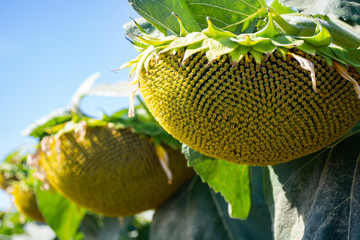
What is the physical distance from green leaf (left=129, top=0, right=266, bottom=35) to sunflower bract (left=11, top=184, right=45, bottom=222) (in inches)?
96.9

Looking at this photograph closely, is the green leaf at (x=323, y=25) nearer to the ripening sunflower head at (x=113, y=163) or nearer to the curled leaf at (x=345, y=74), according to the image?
the curled leaf at (x=345, y=74)

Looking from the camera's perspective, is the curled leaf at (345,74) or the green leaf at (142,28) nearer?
the curled leaf at (345,74)

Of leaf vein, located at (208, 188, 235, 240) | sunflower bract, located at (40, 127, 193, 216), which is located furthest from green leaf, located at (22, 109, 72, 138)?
leaf vein, located at (208, 188, 235, 240)

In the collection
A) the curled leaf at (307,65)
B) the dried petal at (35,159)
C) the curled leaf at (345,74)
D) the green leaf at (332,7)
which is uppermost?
the green leaf at (332,7)

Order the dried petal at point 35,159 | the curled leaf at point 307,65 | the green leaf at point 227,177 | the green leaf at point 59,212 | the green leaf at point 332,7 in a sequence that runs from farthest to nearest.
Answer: the green leaf at point 59,212, the dried petal at point 35,159, the green leaf at point 227,177, the green leaf at point 332,7, the curled leaf at point 307,65

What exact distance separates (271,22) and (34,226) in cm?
398

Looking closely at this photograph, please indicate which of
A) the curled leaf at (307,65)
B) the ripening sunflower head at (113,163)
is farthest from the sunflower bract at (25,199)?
the curled leaf at (307,65)

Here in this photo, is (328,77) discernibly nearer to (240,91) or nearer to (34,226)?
(240,91)

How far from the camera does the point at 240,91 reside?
1.17 metres

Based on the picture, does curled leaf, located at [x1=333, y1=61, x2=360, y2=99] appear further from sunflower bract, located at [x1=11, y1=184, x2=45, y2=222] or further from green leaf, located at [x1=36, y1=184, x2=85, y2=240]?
sunflower bract, located at [x1=11, y1=184, x2=45, y2=222]

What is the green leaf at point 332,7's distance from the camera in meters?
1.29

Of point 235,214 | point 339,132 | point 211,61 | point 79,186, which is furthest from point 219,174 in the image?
point 79,186

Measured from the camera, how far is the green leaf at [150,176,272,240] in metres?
2.40

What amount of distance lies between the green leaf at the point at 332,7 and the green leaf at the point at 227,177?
57cm
